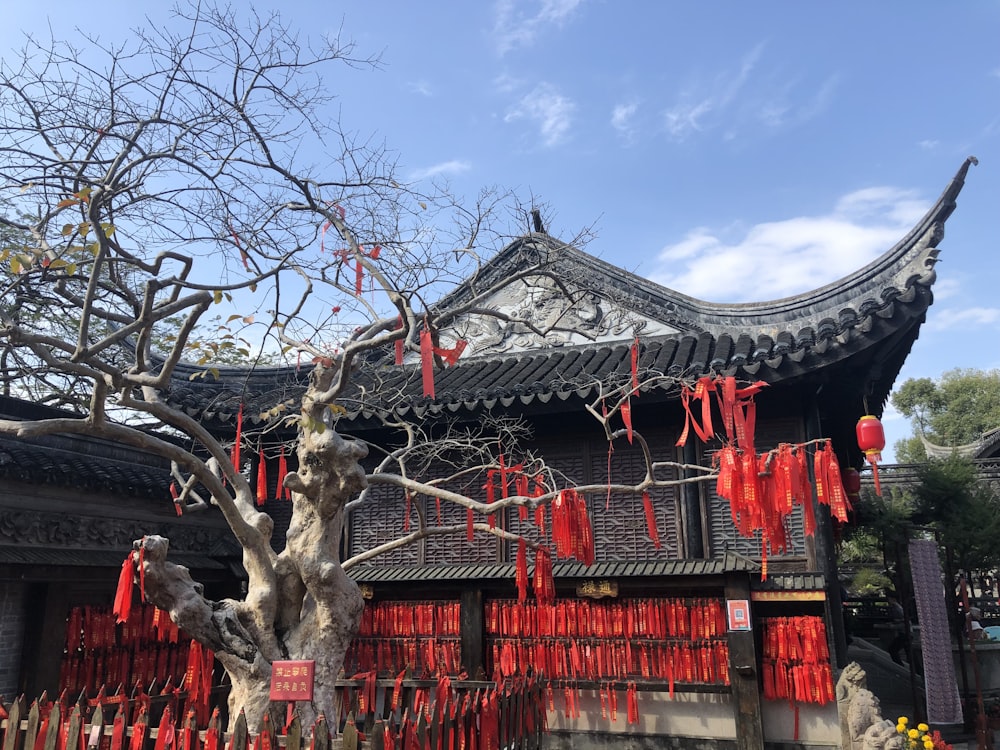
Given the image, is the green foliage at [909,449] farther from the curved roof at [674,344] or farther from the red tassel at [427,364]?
the red tassel at [427,364]

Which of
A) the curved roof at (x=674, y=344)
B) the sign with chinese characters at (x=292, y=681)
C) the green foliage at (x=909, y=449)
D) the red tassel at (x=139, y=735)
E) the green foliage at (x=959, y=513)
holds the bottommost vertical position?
the red tassel at (x=139, y=735)

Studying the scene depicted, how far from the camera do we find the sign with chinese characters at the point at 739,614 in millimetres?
9094

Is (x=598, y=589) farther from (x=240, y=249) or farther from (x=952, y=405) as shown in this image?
(x=952, y=405)

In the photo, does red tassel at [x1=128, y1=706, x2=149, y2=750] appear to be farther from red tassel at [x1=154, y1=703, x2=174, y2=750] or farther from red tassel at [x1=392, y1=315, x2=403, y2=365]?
red tassel at [x1=392, y1=315, x2=403, y2=365]

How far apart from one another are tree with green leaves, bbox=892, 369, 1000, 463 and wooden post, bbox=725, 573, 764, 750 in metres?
43.4

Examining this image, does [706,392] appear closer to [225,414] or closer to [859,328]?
[859,328]

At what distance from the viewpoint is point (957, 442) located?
47719 mm

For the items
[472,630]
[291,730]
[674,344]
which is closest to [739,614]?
[472,630]

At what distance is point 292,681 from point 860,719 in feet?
17.5

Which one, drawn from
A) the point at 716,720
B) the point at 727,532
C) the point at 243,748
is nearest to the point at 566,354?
the point at 727,532

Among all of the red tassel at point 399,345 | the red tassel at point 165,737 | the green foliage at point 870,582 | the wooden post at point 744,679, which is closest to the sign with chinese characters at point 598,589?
the wooden post at point 744,679

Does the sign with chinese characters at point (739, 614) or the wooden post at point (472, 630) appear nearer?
the sign with chinese characters at point (739, 614)

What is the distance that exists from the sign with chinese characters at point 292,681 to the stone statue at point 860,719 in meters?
4.96

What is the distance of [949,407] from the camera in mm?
51469
